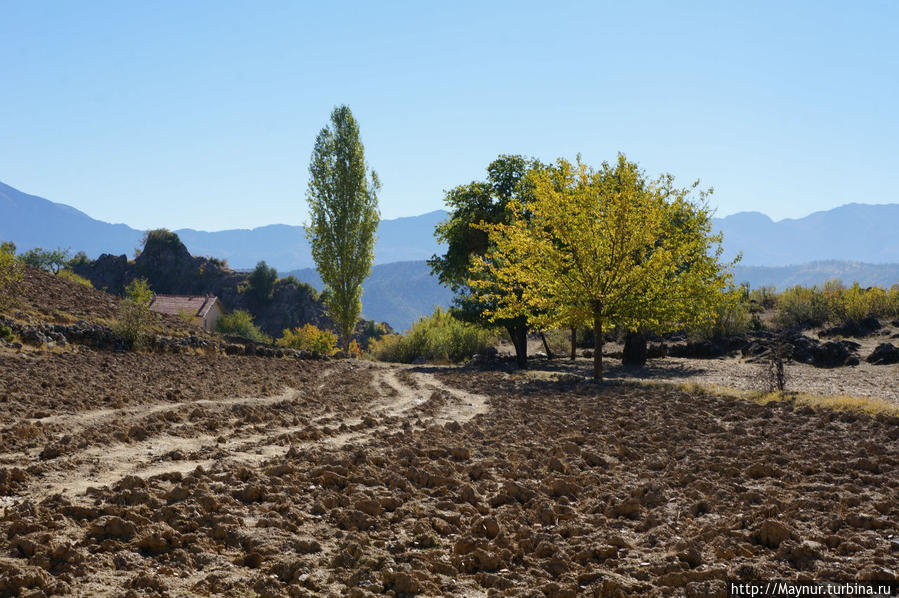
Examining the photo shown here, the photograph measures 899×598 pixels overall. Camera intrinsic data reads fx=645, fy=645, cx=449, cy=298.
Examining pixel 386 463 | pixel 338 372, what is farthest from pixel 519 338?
pixel 386 463

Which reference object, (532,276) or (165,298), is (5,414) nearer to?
(532,276)

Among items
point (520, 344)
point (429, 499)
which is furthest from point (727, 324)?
point (429, 499)

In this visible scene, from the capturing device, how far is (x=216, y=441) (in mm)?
10078

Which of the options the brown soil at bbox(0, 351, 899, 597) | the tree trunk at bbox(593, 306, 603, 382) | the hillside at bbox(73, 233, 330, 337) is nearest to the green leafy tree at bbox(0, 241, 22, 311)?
the brown soil at bbox(0, 351, 899, 597)

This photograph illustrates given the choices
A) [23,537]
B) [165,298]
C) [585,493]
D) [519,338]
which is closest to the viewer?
[23,537]

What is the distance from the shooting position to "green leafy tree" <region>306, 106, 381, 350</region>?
39250mm

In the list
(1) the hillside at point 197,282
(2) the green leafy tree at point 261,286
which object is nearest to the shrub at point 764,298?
(1) the hillside at point 197,282

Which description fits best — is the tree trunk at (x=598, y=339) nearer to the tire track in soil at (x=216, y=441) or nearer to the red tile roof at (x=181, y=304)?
the tire track in soil at (x=216, y=441)

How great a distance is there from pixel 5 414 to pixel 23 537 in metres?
6.92

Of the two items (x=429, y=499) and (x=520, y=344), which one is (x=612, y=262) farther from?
(x=429, y=499)

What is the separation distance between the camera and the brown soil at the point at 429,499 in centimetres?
486

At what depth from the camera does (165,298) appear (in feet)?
235

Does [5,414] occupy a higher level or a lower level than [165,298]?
lower

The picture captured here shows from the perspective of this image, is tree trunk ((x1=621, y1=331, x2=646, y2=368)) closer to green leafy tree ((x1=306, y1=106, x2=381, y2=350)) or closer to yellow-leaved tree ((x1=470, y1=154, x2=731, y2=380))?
yellow-leaved tree ((x1=470, y1=154, x2=731, y2=380))
